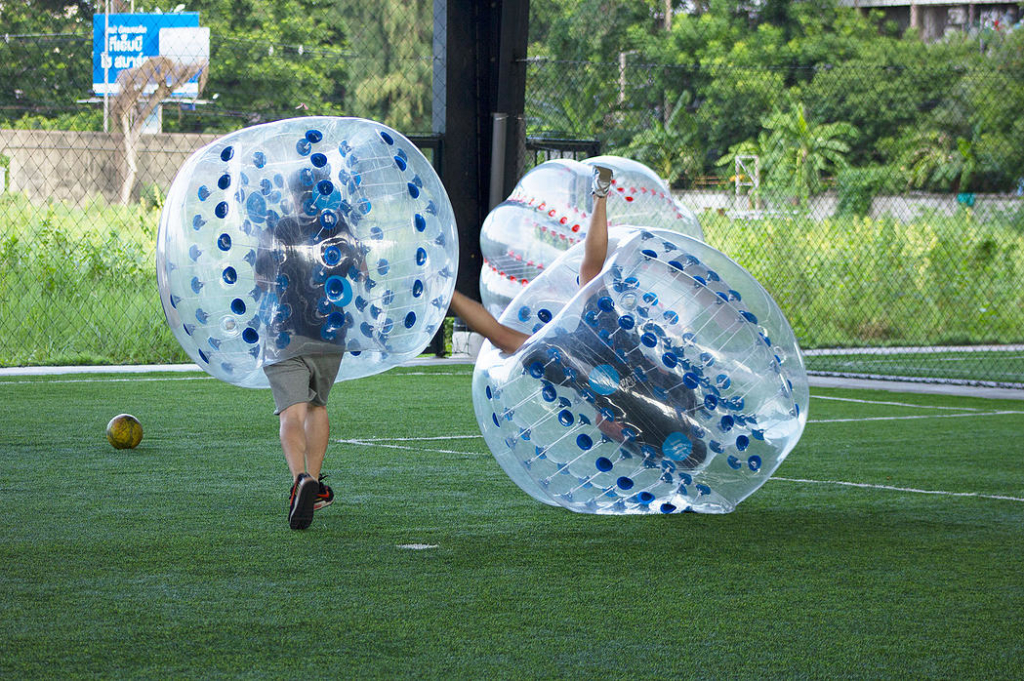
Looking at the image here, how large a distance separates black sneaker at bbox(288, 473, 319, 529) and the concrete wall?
8223 millimetres

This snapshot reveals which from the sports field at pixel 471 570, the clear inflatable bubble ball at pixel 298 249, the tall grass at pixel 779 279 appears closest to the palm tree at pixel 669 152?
the tall grass at pixel 779 279

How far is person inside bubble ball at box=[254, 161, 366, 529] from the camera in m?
4.65

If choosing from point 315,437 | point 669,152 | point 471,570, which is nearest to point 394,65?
point 669,152

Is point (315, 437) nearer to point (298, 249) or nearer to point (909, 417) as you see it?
point (298, 249)

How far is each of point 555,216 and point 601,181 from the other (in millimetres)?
3094

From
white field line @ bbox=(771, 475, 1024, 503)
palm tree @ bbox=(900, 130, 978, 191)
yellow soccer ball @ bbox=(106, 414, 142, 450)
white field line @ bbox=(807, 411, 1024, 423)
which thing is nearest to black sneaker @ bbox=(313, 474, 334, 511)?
yellow soccer ball @ bbox=(106, 414, 142, 450)

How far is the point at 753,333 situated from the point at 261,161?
188 centimetres

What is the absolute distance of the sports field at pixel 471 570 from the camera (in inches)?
132

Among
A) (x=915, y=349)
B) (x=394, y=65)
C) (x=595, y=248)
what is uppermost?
(x=394, y=65)

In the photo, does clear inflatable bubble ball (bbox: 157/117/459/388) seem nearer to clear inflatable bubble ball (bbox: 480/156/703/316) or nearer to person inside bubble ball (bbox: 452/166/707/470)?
person inside bubble ball (bbox: 452/166/707/470)

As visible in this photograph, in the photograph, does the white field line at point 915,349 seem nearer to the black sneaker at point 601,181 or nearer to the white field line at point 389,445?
the white field line at point 389,445

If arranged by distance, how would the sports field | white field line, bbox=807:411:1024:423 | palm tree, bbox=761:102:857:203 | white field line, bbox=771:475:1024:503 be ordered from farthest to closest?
palm tree, bbox=761:102:857:203 < white field line, bbox=807:411:1024:423 < white field line, bbox=771:475:1024:503 < the sports field

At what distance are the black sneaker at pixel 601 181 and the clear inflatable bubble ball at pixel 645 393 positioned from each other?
41 centimetres

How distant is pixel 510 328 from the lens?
518 centimetres
